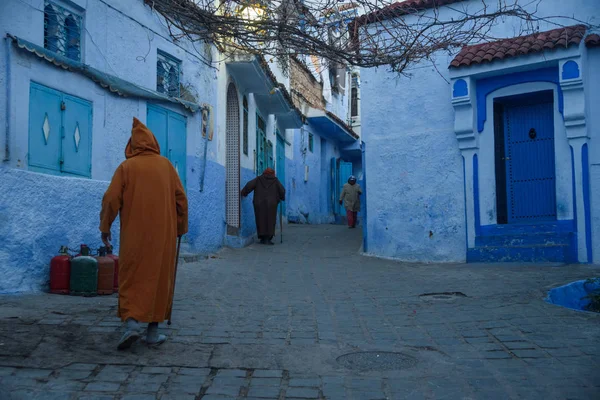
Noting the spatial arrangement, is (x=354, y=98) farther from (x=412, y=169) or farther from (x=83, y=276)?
(x=83, y=276)

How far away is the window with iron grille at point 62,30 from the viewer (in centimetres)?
745

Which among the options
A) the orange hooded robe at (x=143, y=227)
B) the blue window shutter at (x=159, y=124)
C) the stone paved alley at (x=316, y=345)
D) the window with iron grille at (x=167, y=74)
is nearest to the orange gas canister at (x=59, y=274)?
the stone paved alley at (x=316, y=345)

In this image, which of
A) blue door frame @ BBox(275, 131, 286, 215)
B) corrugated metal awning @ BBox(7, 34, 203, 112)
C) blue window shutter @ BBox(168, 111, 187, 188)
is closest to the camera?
corrugated metal awning @ BBox(7, 34, 203, 112)

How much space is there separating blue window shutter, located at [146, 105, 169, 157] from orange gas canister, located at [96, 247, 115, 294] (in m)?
2.95

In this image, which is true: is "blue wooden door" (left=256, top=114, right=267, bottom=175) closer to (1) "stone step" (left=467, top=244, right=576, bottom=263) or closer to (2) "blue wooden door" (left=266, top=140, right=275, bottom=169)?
(2) "blue wooden door" (left=266, top=140, right=275, bottom=169)

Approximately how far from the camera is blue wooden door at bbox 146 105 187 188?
9.62m

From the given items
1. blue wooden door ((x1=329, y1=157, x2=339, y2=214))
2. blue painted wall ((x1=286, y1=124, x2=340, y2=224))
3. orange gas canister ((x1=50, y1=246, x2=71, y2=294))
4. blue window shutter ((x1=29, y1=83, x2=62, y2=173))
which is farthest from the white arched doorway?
blue wooden door ((x1=329, y1=157, x2=339, y2=214))

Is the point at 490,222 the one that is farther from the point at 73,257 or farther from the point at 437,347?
the point at 73,257

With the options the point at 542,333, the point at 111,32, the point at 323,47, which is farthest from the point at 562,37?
the point at 111,32

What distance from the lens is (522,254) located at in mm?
10055

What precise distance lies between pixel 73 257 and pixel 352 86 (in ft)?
75.3

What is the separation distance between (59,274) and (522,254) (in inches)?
285

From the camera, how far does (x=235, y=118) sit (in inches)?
531

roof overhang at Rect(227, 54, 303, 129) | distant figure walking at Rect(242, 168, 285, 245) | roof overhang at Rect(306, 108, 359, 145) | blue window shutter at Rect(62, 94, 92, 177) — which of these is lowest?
distant figure walking at Rect(242, 168, 285, 245)
